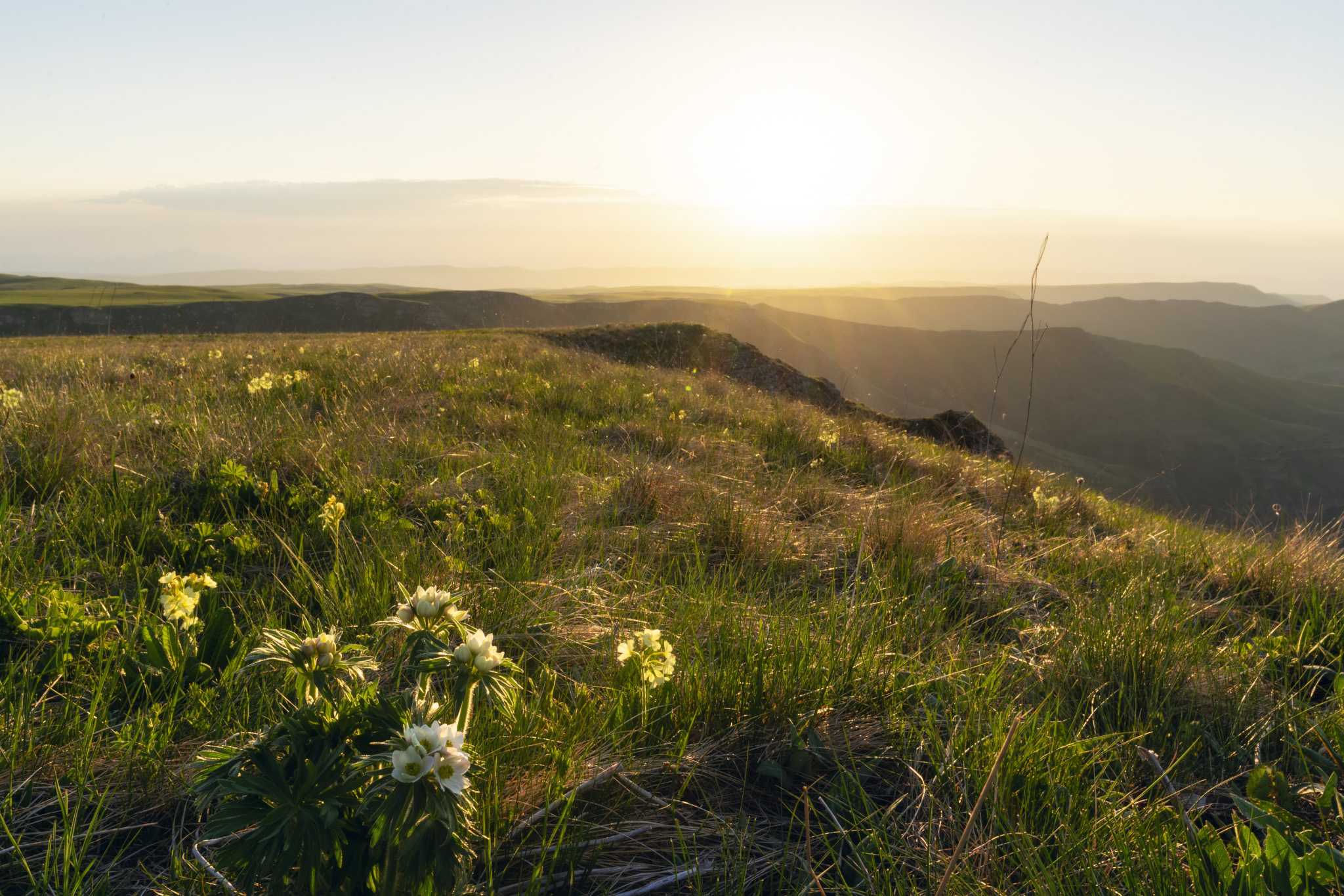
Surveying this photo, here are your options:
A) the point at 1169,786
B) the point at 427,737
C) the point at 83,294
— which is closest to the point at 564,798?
the point at 427,737

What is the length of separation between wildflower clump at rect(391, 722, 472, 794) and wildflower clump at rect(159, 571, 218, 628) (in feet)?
4.25

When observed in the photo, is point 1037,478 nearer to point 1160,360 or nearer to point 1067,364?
point 1067,364

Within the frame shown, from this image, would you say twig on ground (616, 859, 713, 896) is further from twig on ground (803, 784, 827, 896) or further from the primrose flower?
the primrose flower

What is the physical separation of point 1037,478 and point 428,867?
8368 millimetres

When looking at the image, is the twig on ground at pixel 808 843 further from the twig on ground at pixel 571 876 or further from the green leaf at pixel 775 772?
the twig on ground at pixel 571 876

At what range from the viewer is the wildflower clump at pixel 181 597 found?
186 cm

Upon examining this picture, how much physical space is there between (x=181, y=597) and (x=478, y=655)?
50.8 inches

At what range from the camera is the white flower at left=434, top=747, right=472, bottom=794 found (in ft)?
3.10

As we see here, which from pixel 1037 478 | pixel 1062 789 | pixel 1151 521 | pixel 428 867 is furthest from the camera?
pixel 1037 478

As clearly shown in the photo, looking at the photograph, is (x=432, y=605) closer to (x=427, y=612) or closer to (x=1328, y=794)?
(x=427, y=612)

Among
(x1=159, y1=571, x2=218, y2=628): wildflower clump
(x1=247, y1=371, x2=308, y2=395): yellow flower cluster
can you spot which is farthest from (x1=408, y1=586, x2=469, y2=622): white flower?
(x1=247, y1=371, x2=308, y2=395): yellow flower cluster

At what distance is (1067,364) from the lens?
4385 inches

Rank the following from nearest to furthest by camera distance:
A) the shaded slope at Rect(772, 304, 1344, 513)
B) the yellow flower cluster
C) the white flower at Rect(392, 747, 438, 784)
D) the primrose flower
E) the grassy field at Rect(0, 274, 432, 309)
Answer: the white flower at Rect(392, 747, 438, 784)
the primrose flower
the yellow flower cluster
the grassy field at Rect(0, 274, 432, 309)
the shaded slope at Rect(772, 304, 1344, 513)

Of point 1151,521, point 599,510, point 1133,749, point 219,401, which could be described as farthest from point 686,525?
point 1151,521
